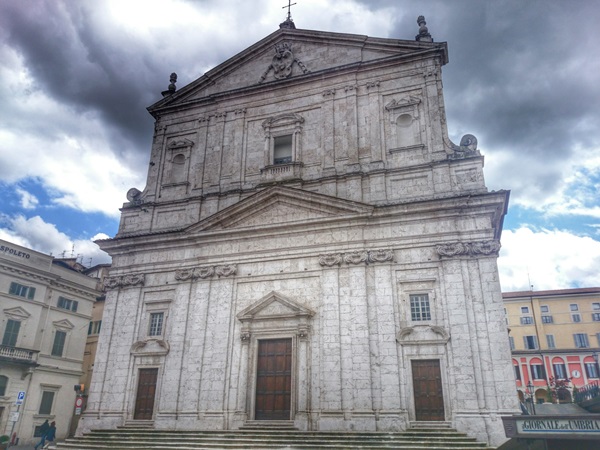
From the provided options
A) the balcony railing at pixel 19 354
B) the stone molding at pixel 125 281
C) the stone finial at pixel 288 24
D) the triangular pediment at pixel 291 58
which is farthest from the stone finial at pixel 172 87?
the balcony railing at pixel 19 354

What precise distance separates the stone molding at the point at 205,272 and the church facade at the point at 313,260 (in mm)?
59

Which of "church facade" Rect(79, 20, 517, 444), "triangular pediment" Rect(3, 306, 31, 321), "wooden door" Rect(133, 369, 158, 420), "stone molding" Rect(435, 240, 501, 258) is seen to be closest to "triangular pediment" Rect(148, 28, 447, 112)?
"church facade" Rect(79, 20, 517, 444)

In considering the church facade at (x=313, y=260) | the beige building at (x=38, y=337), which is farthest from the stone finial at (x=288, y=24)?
the beige building at (x=38, y=337)

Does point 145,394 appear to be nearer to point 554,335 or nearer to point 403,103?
point 403,103

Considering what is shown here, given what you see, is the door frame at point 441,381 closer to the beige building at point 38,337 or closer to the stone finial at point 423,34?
the stone finial at point 423,34

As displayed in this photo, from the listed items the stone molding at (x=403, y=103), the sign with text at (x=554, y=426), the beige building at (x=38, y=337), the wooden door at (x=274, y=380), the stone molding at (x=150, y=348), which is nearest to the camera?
the sign with text at (x=554, y=426)

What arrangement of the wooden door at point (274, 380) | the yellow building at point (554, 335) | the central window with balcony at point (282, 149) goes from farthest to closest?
1. the yellow building at point (554, 335)
2. the central window with balcony at point (282, 149)
3. the wooden door at point (274, 380)

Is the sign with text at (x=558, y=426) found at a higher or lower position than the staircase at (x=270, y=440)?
higher

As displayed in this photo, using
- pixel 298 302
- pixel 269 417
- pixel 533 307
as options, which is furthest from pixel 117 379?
pixel 533 307

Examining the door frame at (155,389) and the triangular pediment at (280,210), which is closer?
the door frame at (155,389)

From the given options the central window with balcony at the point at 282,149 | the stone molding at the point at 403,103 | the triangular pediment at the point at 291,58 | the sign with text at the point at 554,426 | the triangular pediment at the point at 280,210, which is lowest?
the sign with text at the point at 554,426

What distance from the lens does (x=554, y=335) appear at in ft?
184

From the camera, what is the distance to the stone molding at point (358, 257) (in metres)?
18.8

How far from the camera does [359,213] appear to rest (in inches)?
763
